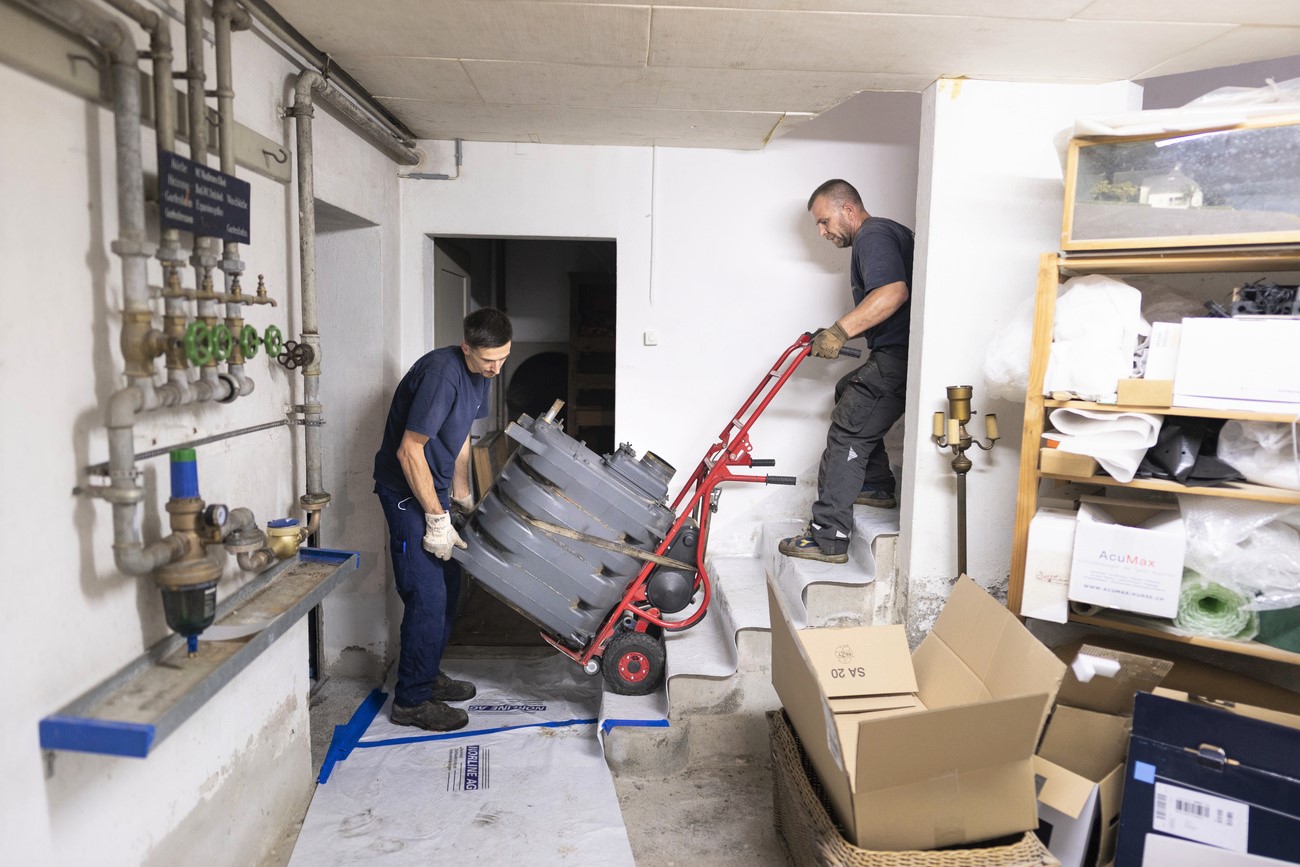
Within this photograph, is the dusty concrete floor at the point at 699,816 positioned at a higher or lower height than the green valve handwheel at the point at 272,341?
lower

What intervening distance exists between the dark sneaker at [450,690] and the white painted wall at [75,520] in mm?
1030

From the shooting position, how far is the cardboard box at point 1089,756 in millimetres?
1729

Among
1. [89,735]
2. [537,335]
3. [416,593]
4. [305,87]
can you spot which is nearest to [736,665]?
[416,593]

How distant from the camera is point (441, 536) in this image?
8.09ft

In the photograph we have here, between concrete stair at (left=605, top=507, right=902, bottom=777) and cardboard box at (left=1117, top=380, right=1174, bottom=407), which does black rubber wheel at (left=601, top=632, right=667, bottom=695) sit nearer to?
concrete stair at (left=605, top=507, right=902, bottom=777)

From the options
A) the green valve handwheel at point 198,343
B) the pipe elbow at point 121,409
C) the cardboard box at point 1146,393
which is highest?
the green valve handwheel at point 198,343

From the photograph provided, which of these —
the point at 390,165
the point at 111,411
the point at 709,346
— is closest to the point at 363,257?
the point at 390,165

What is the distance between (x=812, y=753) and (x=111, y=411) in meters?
1.55

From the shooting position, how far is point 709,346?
3.31 meters

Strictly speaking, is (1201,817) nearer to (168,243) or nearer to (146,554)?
(146,554)

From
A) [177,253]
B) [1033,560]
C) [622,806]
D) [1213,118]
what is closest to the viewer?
[177,253]

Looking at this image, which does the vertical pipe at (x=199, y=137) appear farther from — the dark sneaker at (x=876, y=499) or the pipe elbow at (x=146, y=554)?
the dark sneaker at (x=876, y=499)

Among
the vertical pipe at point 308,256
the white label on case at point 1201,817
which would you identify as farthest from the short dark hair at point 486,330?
the white label on case at point 1201,817

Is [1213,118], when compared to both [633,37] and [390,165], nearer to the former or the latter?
[633,37]
